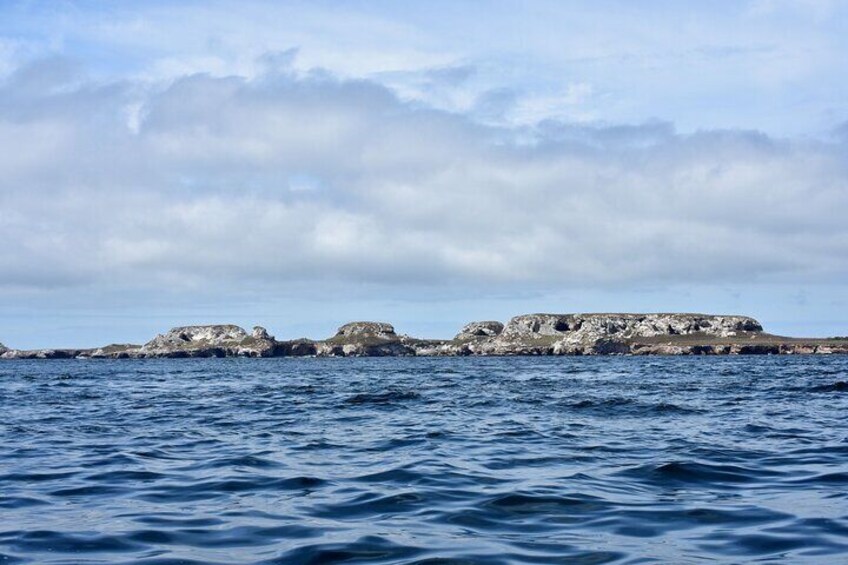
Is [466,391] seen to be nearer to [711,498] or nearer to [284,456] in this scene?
[284,456]

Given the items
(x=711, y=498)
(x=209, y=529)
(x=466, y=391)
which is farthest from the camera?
(x=466, y=391)

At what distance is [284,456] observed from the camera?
23.3 m

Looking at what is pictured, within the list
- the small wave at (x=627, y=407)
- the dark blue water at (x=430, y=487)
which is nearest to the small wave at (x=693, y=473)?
the dark blue water at (x=430, y=487)

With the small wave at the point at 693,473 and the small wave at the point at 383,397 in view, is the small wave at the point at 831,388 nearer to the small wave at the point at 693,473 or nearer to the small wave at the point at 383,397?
the small wave at the point at 383,397

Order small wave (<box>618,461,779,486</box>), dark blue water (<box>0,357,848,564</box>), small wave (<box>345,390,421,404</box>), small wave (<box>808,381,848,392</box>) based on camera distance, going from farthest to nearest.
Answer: small wave (<box>808,381,848,392</box>)
small wave (<box>345,390,421,404</box>)
small wave (<box>618,461,779,486</box>)
dark blue water (<box>0,357,848,564</box>)

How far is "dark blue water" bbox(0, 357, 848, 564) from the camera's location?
43.2 ft

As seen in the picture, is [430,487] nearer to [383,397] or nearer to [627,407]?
[627,407]

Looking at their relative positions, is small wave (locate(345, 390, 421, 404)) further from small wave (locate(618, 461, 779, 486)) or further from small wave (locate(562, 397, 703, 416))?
small wave (locate(618, 461, 779, 486))

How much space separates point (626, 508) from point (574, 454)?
727 centimetres

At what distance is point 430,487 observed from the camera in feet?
60.6

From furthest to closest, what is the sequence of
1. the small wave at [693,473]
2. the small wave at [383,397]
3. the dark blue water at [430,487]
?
the small wave at [383,397] → the small wave at [693,473] → the dark blue water at [430,487]

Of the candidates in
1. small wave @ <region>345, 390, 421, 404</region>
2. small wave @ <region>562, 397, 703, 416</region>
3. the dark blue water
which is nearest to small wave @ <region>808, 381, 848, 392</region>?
small wave @ <region>562, 397, 703, 416</region>

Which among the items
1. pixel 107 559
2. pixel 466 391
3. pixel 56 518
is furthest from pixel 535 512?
pixel 466 391

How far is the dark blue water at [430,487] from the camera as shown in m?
13.2
